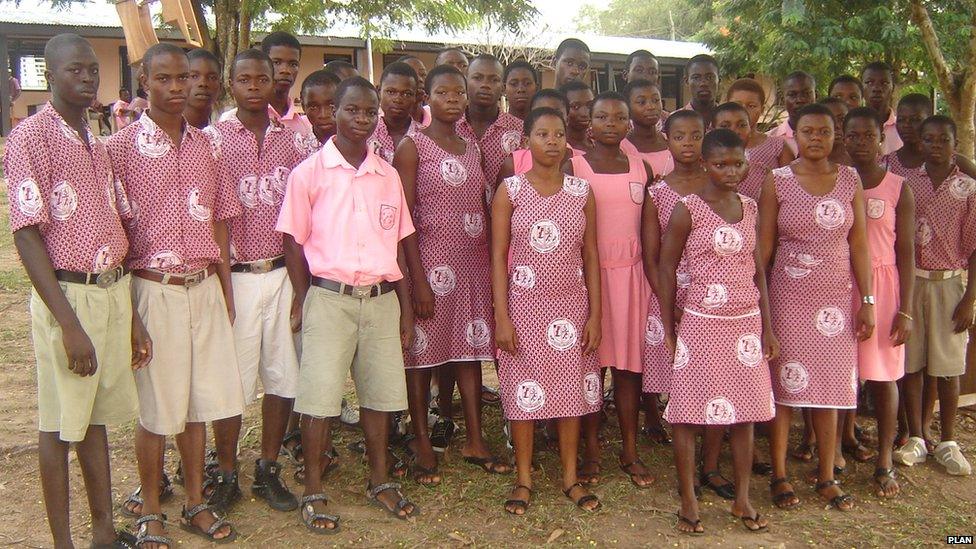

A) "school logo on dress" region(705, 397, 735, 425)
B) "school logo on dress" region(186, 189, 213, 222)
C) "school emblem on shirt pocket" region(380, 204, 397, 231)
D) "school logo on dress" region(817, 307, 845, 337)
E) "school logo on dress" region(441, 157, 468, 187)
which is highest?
"school logo on dress" region(441, 157, 468, 187)

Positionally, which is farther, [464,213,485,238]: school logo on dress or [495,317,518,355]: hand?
[464,213,485,238]: school logo on dress

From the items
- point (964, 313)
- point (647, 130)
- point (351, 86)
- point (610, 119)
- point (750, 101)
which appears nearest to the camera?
point (351, 86)

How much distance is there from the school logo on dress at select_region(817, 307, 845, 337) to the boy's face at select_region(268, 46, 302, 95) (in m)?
2.68

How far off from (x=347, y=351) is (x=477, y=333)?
0.73m

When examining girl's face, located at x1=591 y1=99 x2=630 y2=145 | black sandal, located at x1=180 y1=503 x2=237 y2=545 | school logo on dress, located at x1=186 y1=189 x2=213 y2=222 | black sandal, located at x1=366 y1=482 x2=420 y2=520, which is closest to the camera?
school logo on dress, located at x1=186 y1=189 x2=213 y2=222

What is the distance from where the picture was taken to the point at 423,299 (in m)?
3.68

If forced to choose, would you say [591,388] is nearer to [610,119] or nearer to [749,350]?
[749,350]

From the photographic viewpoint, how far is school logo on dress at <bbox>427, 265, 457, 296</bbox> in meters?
3.78

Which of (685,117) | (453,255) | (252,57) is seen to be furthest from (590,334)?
(252,57)

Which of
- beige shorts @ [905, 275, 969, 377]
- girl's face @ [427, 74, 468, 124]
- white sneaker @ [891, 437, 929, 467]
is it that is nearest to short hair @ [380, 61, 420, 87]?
girl's face @ [427, 74, 468, 124]

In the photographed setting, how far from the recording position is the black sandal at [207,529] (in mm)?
3240

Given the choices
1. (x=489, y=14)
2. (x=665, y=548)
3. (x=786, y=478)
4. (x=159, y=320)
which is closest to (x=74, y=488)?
(x=159, y=320)

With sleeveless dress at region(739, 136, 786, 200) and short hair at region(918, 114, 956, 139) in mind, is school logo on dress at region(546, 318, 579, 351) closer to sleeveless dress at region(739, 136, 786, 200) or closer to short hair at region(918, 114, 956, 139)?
sleeveless dress at region(739, 136, 786, 200)

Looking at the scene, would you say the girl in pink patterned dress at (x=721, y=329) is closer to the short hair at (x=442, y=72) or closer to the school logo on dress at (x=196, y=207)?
the short hair at (x=442, y=72)
